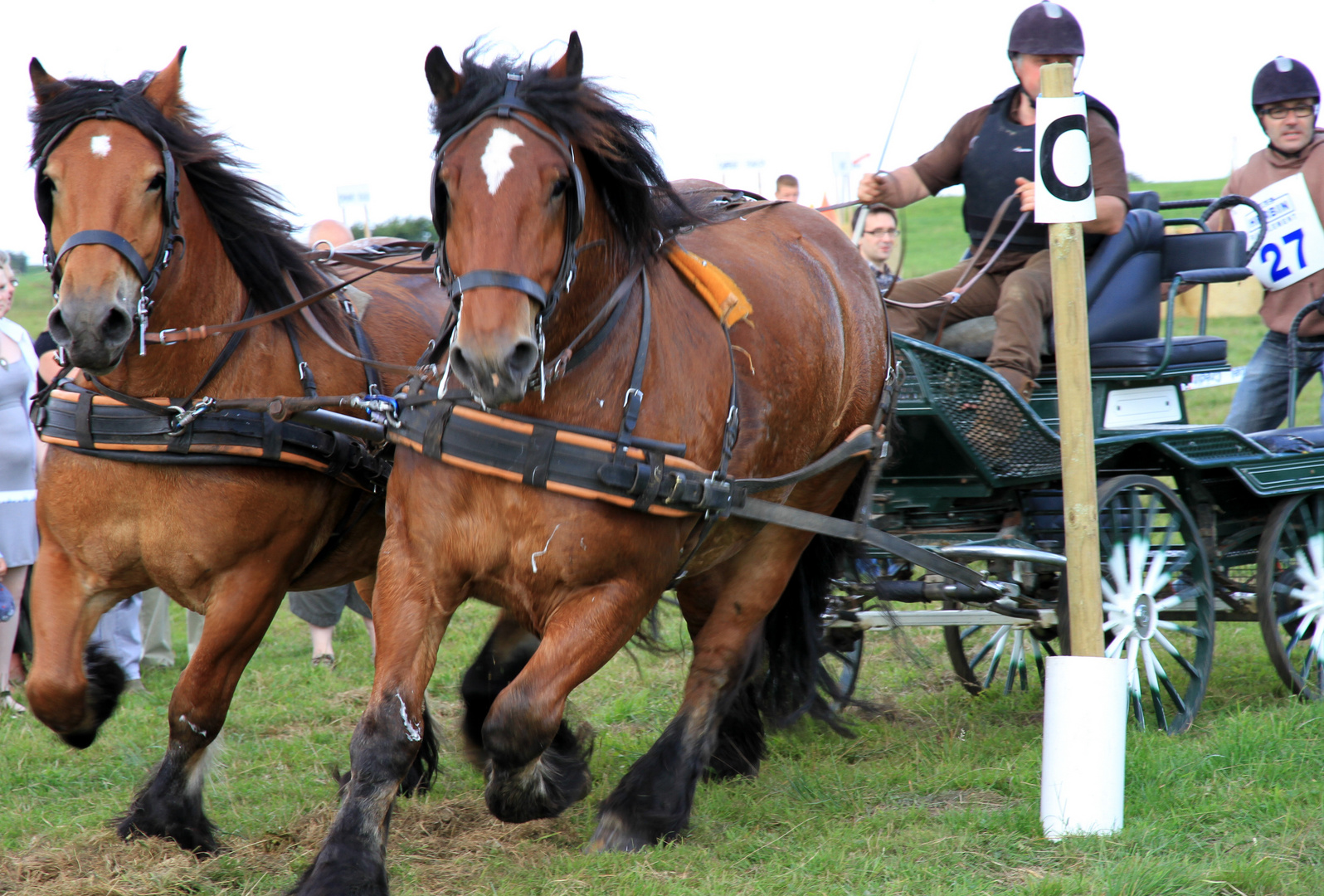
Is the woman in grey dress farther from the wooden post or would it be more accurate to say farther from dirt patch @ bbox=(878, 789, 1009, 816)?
the wooden post

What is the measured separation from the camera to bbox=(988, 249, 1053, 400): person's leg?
420cm

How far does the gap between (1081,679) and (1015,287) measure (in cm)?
157

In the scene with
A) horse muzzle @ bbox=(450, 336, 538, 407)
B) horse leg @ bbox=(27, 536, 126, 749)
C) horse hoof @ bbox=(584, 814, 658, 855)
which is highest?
horse muzzle @ bbox=(450, 336, 538, 407)

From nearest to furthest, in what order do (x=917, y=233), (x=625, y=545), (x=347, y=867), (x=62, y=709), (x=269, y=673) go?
(x=347, y=867) < (x=625, y=545) < (x=62, y=709) < (x=269, y=673) < (x=917, y=233)

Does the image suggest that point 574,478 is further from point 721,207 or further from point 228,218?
point 721,207

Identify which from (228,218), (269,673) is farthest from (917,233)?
(228,218)

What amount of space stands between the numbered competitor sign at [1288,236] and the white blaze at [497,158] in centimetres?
381

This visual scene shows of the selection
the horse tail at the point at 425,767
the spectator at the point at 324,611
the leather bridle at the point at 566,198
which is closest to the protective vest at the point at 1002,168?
the leather bridle at the point at 566,198

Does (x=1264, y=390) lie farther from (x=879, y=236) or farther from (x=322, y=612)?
(x=322, y=612)

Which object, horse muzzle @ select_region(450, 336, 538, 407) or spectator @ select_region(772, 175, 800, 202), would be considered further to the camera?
spectator @ select_region(772, 175, 800, 202)

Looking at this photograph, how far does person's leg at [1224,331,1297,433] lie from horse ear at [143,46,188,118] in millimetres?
4508

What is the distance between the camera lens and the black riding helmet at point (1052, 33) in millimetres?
4336

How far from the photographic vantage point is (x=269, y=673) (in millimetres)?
6008

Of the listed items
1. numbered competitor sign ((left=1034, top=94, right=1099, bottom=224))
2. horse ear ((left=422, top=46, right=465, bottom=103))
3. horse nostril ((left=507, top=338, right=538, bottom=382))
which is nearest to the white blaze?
horse ear ((left=422, top=46, right=465, bottom=103))
